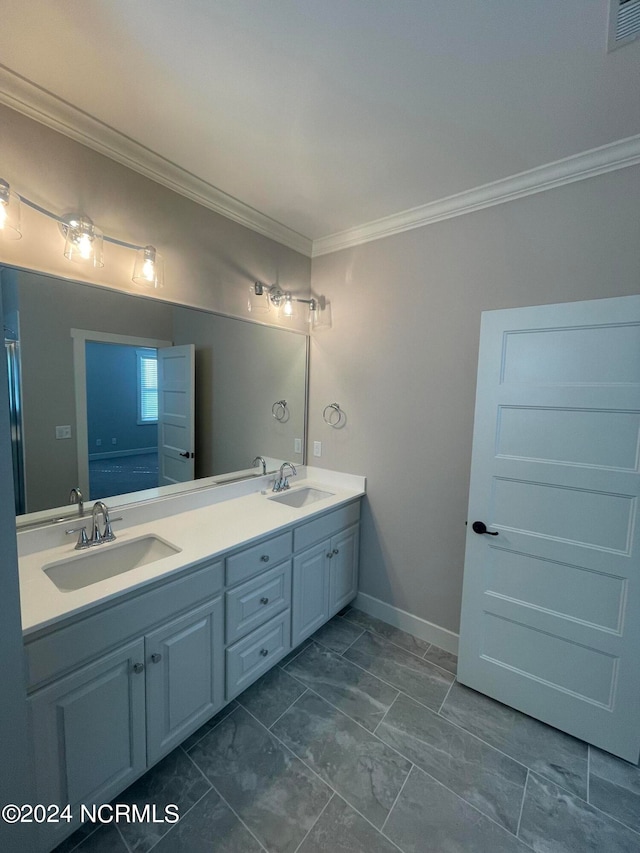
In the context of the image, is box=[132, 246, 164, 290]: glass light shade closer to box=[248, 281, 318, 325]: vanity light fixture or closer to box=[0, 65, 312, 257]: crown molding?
box=[0, 65, 312, 257]: crown molding

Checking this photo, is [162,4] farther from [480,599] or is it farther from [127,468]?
[480,599]

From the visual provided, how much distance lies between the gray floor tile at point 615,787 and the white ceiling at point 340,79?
2.68 m

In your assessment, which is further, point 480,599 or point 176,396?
point 176,396

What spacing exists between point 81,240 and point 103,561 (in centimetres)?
138

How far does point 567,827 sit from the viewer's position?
4.30ft

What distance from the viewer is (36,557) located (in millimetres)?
1451

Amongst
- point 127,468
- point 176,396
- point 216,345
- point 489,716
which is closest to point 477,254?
point 216,345

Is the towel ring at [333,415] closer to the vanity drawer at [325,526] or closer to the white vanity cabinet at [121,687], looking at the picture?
the vanity drawer at [325,526]

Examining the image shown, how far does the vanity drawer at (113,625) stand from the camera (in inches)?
41.5

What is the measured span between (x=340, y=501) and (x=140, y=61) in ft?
7.11

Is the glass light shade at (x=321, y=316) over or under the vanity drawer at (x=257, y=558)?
over

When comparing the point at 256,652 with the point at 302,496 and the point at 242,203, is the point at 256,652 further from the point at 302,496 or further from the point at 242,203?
the point at 242,203

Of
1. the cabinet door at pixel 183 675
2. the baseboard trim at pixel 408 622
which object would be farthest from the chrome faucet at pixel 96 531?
the baseboard trim at pixel 408 622

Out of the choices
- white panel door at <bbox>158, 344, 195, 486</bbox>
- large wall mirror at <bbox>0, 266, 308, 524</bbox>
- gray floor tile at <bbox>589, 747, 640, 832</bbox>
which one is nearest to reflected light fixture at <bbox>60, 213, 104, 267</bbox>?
large wall mirror at <bbox>0, 266, 308, 524</bbox>
